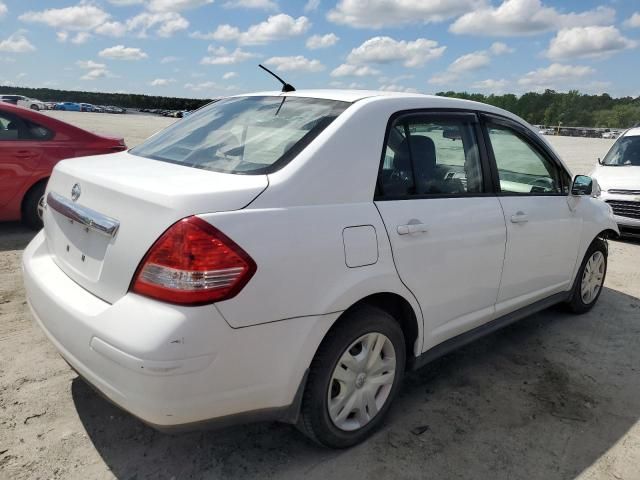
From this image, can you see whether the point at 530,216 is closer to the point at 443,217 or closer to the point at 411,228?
the point at 443,217

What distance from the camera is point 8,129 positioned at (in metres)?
6.04

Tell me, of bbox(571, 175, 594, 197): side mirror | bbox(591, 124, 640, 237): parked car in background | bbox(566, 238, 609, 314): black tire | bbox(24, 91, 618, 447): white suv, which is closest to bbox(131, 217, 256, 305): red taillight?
bbox(24, 91, 618, 447): white suv

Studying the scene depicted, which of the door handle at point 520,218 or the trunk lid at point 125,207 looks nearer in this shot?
the trunk lid at point 125,207

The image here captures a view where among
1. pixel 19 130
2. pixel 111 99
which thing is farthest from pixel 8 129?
pixel 111 99

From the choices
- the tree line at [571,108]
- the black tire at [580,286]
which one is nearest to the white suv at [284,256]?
the black tire at [580,286]

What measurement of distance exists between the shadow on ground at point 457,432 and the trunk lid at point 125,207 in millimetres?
845

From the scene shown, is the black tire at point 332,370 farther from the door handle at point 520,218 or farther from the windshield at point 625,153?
the windshield at point 625,153

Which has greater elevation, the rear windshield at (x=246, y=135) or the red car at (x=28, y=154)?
the rear windshield at (x=246, y=135)

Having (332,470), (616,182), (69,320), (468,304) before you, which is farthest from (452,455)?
(616,182)

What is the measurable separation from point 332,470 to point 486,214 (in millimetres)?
1659

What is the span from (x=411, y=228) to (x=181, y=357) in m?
1.27

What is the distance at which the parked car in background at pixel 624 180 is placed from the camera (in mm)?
7625

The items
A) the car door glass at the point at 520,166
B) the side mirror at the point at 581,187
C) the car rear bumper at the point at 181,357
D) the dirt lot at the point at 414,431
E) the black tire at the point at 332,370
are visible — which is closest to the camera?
the car rear bumper at the point at 181,357

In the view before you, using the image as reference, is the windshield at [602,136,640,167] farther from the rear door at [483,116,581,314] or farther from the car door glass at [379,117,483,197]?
the car door glass at [379,117,483,197]
